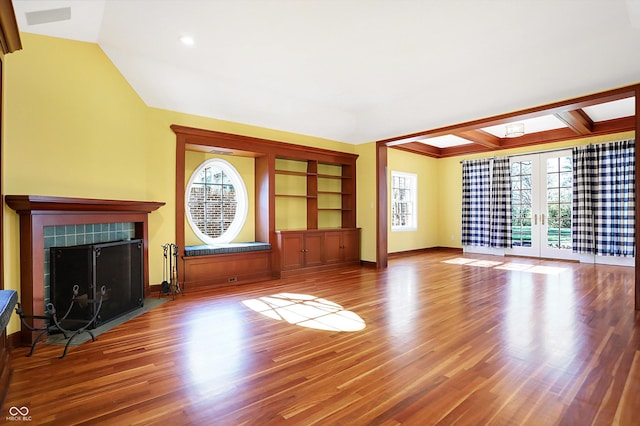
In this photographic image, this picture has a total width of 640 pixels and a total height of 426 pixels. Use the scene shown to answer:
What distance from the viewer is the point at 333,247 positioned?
20.9 feet

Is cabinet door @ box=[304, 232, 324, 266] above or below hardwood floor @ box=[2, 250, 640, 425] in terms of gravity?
above

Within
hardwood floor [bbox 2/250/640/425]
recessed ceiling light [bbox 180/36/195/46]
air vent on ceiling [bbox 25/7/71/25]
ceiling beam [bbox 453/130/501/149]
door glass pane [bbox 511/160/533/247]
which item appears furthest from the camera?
door glass pane [bbox 511/160/533/247]

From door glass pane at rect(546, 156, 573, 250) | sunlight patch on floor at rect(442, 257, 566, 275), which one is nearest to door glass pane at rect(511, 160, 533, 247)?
door glass pane at rect(546, 156, 573, 250)

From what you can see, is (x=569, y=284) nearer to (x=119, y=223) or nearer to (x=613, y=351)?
(x=613, y=351)

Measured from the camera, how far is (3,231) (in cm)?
257

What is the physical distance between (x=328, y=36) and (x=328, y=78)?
3.72ft

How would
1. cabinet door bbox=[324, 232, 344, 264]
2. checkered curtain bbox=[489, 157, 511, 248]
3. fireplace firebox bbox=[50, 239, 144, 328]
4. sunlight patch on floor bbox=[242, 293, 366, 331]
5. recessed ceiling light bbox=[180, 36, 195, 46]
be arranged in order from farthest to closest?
checkered curtain bbox=[489, 157, 511, 248] → cabinet door bbox=[324, 232, 344, 264] → recessed ceiling light bbox=[180, 36, 195, 46] → sunlight patch on floor bbox=[242, 293, 366, 331] → fireplace firebox bbox=[50, 239, 144, 328]

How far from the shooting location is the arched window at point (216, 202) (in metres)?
5.16

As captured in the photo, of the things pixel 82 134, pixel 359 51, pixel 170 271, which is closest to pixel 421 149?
pixel 359 51

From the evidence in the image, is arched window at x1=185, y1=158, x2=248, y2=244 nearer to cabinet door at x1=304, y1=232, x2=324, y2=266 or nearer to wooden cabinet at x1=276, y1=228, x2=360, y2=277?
wooden cabinet at x1=276, y1=228, x2=360, y2=277

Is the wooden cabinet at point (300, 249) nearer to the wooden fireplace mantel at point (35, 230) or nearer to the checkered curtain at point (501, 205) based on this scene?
the wooden fireplace mantel at point (35, 230)

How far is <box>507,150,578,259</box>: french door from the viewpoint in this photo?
7199mm

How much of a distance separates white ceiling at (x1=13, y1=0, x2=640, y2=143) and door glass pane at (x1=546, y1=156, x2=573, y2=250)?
4014mm

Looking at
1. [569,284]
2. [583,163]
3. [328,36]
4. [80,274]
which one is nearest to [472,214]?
[583,163]
